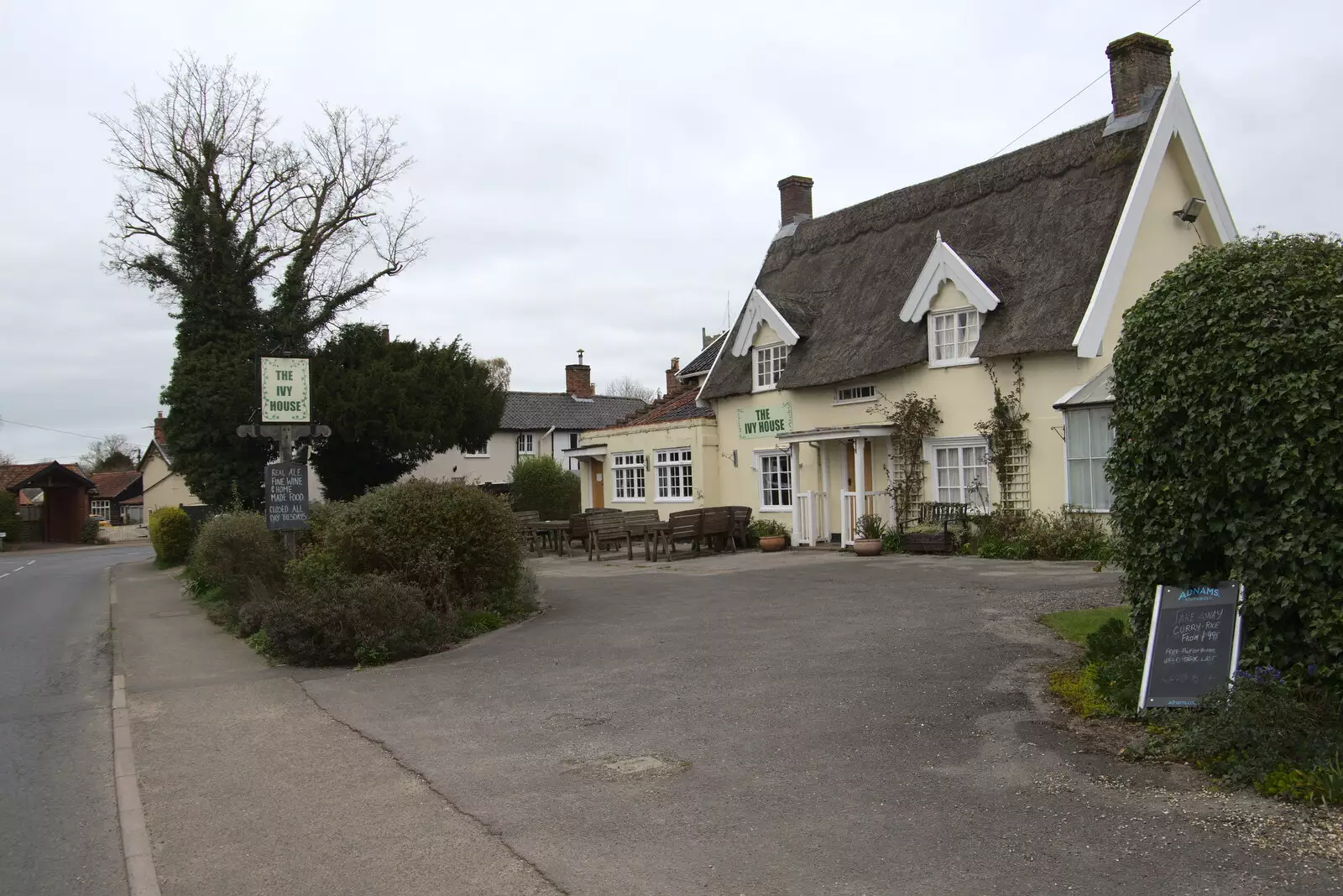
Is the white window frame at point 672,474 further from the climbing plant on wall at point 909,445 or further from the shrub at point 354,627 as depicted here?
the shrub at point 354,627

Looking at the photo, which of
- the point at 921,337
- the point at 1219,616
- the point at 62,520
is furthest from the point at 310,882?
the point at 62,520

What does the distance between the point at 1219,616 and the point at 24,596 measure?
24.5 metres

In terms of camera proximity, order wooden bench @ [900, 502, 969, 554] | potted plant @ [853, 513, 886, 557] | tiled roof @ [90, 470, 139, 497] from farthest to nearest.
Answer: tiled roof @ [90, 470, 139, 497] → potted plant @ [853, 513, 886, 557] → wooden bench @ [900, 502, 969, 554]

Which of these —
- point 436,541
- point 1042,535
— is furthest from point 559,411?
point 436,541

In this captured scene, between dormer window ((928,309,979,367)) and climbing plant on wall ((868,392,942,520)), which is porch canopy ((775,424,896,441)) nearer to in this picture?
climbing plant on wall ((868,392,942,520))

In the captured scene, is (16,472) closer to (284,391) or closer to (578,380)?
(578,380)

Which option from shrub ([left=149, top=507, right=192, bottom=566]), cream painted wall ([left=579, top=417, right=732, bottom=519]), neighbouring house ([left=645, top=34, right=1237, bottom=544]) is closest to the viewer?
neighbouring house ([left=645, top=34, right=1237, bottom=544])

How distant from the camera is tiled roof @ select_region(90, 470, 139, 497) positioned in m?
82.1

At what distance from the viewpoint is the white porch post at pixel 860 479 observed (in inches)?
837

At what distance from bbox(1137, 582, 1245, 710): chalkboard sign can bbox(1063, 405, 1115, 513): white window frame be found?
10.9m

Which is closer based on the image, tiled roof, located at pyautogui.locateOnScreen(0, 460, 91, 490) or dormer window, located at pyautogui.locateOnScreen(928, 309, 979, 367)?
dormer window, located at pyautogui.locateOnScreen(928, 309, 979, 367)

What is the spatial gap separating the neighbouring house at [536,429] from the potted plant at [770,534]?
23983mm

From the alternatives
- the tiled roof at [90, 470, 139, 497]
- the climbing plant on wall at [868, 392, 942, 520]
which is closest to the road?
the climbing plant on wall at [868, 392, 942, 520]

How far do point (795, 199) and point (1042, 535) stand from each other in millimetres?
14634
